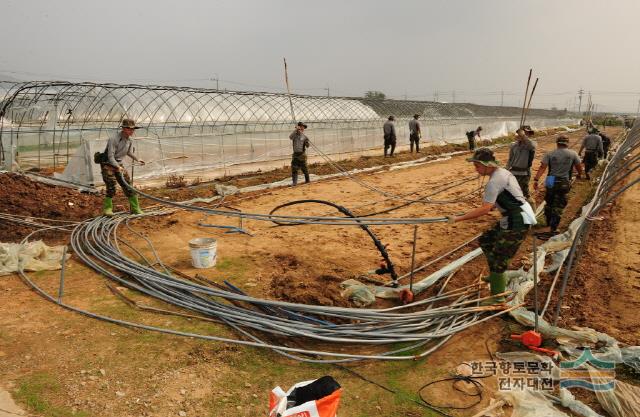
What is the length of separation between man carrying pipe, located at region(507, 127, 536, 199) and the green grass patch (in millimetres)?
7904

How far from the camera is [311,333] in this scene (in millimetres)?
4242

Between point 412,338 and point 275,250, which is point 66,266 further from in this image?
point 412,338

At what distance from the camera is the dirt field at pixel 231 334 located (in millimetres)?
3490

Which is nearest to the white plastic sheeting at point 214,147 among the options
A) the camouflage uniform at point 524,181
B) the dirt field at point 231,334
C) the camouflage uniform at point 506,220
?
the dirt field at point 231,334

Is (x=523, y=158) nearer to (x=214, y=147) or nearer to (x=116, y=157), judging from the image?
(x=116, y=157)

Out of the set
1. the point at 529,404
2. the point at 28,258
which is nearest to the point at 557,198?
the point at 529,404

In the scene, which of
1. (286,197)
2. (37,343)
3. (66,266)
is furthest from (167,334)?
(286,197)

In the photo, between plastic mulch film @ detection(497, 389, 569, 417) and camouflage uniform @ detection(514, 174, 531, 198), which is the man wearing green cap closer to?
plastic mulch film @ detection(497, 389, 569, 417)

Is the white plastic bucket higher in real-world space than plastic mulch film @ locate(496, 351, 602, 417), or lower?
higher

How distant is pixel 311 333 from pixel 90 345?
2173 mm

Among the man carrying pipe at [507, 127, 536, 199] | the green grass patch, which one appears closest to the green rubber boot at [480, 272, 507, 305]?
the man carrying pipe at [507, 127, 536, 199]

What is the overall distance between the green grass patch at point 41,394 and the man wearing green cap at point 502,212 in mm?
3899

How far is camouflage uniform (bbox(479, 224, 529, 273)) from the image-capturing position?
15.6ft

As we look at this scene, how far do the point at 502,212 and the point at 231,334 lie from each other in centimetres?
326
